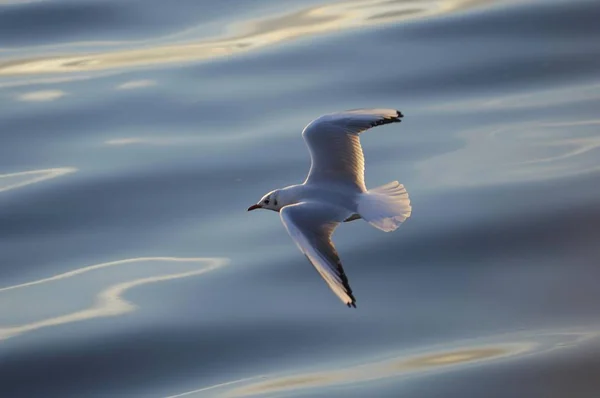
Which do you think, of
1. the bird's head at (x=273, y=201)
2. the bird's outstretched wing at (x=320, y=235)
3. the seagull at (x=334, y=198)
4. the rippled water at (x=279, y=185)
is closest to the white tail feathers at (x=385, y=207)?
the seagull at (x=334, y=198)

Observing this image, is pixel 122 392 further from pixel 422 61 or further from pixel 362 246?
pixel 422 61

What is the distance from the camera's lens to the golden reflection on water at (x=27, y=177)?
1032 centimetres

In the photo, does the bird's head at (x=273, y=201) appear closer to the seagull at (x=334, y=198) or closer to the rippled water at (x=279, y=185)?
the seagull at (x=334, y=198)

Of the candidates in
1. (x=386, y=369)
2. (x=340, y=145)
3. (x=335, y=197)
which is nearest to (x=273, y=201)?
(x=340, y=145)

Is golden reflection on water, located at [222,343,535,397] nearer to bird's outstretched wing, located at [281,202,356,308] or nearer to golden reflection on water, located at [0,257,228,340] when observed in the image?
bird's outstretched wing, located at [281,202,356,308]

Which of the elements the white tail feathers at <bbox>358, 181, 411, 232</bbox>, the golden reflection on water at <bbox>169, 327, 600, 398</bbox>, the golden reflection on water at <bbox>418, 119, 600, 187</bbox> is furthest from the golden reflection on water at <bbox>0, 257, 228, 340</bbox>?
the golden reflection on water at <bbox>418, 119, 600, 187</bbox>

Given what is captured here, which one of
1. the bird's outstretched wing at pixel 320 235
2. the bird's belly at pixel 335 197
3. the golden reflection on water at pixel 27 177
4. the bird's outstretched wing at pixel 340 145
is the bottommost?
the bird's outstretched wing at pixel 320 235

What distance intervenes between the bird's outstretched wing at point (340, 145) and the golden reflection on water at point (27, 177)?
2875 mm

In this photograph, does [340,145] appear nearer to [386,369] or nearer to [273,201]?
[273,201]

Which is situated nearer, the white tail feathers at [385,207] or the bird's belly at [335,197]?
the white tail feathers at [385,207]

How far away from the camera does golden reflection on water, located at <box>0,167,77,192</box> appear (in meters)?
10.3

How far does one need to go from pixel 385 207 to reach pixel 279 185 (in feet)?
8.15

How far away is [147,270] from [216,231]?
1.80 feet

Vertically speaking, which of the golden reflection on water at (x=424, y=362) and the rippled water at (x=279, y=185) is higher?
the rippled water at (x=279, y=185)
